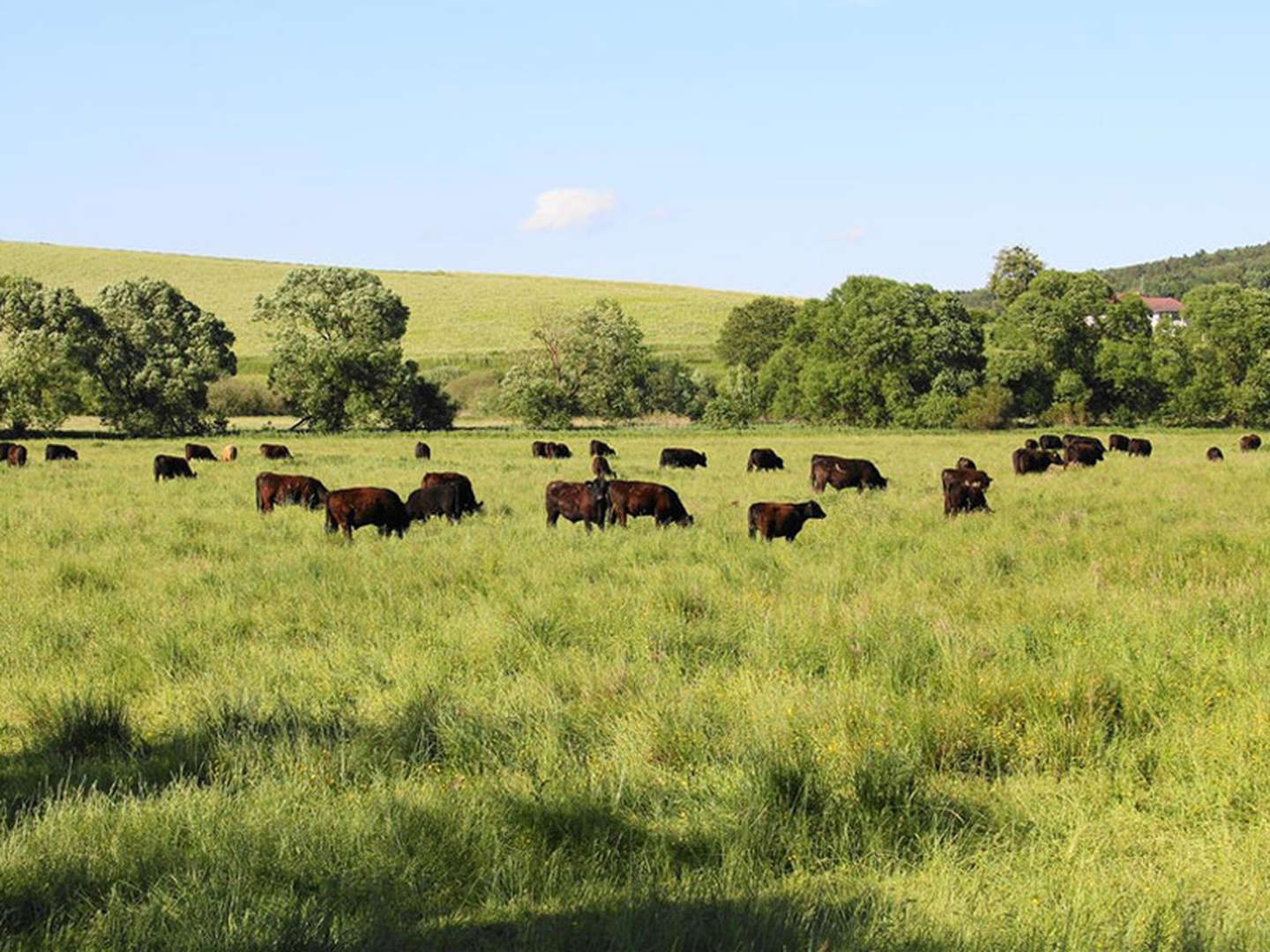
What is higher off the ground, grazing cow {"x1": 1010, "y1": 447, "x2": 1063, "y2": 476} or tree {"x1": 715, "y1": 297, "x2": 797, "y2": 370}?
tree {"x1": 715, "y1": 297, "x2": 797, "y2": 370}

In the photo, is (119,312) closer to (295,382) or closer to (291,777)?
(295,382)

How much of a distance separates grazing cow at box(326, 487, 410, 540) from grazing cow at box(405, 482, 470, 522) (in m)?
1.70

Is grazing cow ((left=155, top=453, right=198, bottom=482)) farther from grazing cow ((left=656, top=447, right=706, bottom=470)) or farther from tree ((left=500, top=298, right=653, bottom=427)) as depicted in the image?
tree ((left=500, top=298, right=653, bottom=427))

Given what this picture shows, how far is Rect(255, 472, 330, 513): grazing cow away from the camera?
20688mm

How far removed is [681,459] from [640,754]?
2841cm

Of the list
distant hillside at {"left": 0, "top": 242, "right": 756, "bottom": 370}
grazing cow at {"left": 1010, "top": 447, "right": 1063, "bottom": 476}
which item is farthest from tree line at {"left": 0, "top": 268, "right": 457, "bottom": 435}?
grazing cow at {"left": 1010, "top": 447, "right": 1063, "bottom": 476}

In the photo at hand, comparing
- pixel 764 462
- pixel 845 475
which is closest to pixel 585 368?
pixel 764 462

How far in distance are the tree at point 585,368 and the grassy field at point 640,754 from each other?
54.3m

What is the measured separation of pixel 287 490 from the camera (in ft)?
68.2

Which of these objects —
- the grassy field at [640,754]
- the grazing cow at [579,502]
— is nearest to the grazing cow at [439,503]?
the grazing cow at [579,502]

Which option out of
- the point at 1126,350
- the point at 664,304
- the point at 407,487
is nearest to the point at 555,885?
the point at 407,487

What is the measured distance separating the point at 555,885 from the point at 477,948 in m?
0.61

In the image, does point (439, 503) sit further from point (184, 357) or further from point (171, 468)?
point (184, 357)

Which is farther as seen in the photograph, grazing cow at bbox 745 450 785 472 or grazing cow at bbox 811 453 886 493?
grazing cow at bbox 745 450 785 472
